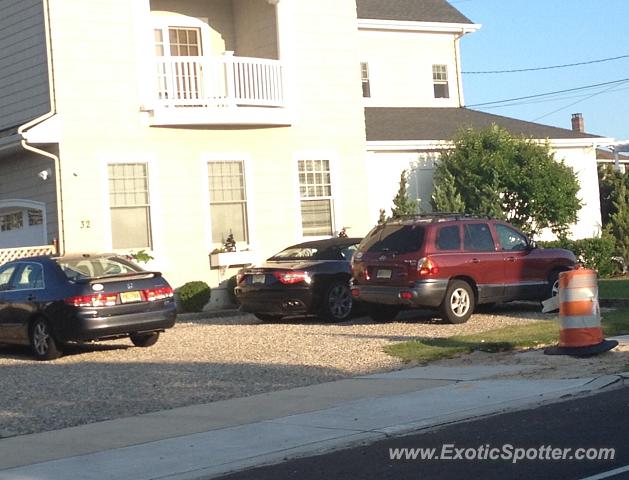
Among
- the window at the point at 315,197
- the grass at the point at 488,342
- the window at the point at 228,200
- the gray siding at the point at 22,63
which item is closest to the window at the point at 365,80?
the window at the point at 315,197

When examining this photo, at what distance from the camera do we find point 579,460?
321 inches

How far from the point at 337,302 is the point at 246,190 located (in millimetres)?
5202

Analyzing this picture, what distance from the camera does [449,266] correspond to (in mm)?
17859

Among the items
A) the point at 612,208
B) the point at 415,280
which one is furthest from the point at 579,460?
the point at 612,208

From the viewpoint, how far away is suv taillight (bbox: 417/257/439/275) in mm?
17547

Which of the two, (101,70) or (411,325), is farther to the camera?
(101,70)

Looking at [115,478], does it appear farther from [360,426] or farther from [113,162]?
[113,162]

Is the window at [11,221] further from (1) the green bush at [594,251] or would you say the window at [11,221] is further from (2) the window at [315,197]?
(1) the green bush at [594,251]

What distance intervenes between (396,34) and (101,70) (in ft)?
39.2

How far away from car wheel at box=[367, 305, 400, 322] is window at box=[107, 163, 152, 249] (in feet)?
18.7

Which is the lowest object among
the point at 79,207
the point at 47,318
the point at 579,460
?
the point at 579,460

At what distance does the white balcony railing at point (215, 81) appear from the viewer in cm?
2258

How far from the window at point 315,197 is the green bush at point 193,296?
3.07m

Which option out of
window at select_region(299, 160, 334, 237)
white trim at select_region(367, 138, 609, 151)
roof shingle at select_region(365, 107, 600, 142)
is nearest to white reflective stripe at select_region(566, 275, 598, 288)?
window at select_region(299, 160, 334, 237)
